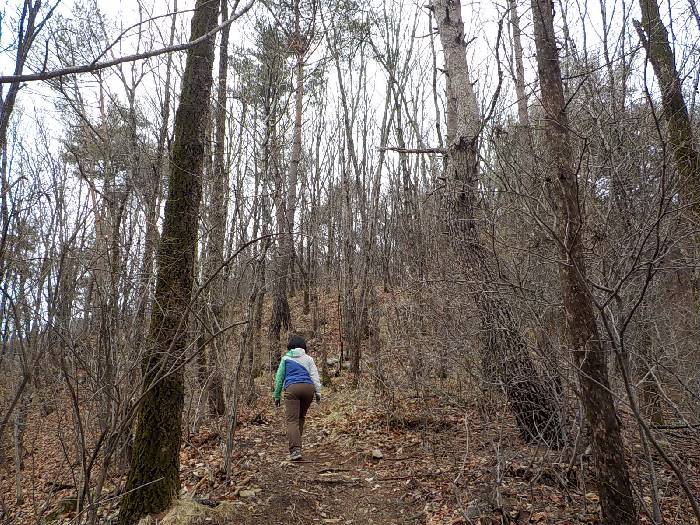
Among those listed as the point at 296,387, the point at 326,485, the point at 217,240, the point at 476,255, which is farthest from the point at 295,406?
the point at 476,255

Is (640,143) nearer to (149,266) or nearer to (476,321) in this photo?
(476,321)

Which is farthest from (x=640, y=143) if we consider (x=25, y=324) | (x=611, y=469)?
(x=25, y=324)

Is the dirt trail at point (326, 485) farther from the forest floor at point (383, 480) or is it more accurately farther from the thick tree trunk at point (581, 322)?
the thick tree trunk at point (581, 322)

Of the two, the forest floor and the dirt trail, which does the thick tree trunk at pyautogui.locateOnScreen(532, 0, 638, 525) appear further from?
the dirt trail

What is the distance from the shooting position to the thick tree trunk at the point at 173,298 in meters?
3.69

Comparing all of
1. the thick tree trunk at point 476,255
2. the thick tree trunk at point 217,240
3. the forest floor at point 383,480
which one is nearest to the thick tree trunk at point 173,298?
the forest floor at point 383,480

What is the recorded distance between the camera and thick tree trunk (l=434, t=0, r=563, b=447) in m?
4.02

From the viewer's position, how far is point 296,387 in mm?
5672

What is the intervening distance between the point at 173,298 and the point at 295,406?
8.04 feet

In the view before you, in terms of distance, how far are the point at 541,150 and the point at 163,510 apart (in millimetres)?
4672

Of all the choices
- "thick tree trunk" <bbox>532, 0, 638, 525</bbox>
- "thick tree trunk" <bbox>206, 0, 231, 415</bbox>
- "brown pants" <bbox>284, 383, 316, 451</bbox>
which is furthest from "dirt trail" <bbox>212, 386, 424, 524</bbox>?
"thick tree trunk" <bbox>532, 0, 638, 525</bbox>

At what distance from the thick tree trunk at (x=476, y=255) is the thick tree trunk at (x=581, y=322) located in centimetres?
83

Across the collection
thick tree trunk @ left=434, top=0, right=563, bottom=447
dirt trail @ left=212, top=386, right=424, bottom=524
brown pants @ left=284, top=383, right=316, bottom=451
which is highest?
thick tree trunk @ left=434, top=0, right=563, bottom=447

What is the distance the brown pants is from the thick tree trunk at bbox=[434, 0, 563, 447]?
98.3 inches
